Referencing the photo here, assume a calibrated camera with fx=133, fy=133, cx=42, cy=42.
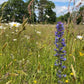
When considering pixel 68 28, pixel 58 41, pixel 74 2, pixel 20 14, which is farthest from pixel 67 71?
pixel 20 14

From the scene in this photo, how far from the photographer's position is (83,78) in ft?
5.43

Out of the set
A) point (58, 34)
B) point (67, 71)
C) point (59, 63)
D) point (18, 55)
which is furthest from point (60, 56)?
point (18, 55)

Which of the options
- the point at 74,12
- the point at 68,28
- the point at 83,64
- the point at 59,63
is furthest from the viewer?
the point at 68,28

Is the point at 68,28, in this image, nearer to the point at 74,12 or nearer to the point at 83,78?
the point at 74,12

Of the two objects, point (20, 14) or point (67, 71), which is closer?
point (67, 71)

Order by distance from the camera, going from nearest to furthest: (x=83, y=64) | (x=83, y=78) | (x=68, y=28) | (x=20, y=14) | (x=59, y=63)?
1. (x=59, y=63)
2. (x=83, y=78)
3. (x=83, y=64)
4. (x=68, y=28)
5. (x=20, y=14)

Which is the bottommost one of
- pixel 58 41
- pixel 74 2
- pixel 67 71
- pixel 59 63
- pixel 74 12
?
pixel 67 71

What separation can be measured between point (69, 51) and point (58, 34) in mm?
956

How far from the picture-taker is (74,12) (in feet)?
6.72

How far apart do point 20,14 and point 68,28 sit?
33.9 metres

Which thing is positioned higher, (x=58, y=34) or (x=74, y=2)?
(x=74, y=2)

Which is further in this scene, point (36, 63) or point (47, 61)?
point (47, 61)

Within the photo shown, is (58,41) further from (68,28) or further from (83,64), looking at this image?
(68,28)

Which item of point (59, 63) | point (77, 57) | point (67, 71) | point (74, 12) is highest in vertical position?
point (74, 12)
